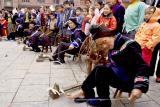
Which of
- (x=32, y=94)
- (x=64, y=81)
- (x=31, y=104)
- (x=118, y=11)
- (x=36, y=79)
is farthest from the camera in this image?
(x=118, y=11)

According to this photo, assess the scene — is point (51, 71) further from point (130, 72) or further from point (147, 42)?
point (130, 72)

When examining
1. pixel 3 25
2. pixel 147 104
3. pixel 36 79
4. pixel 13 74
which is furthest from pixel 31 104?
pixel 3 25

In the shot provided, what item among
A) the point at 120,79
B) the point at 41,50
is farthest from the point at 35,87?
the point at 41,50

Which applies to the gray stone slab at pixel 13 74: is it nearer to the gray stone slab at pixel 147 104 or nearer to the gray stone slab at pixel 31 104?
the gray stone slab at pixel 31 104

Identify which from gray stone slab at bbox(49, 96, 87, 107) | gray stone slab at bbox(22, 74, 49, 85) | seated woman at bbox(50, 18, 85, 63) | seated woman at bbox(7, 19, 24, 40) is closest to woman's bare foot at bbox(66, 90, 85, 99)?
gray stone slab at bbox(49, 96, 87, 107)

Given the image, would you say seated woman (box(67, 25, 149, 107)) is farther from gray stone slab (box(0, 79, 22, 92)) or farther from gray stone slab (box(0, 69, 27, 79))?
gray stone slab (box(0, 69, 27, 79))

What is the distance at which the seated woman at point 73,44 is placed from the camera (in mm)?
7258

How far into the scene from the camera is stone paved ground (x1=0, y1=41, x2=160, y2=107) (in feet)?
14.1

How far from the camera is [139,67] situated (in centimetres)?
332

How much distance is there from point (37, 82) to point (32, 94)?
2.59 ft

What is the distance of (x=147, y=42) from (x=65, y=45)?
2809 millimetres

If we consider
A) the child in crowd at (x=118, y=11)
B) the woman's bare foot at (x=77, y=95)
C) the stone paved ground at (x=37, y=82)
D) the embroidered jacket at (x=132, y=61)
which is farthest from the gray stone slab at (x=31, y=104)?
the child in crowd at (x=118, y=11)

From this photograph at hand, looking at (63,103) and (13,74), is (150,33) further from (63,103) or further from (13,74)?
(13,74)

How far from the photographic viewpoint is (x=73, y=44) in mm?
7273
